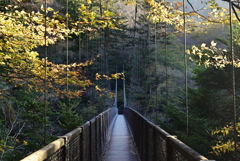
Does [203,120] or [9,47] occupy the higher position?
[9,47]

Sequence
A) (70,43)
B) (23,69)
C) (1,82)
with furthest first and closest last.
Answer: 1. (70,43)
2. (1,82)
3. (23,69)

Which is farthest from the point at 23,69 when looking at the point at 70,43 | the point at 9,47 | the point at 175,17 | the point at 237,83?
the point at 70,43

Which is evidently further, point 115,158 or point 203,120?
point 203,120

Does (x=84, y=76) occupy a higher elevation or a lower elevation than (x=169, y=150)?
higher

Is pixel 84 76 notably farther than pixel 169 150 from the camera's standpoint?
Yes

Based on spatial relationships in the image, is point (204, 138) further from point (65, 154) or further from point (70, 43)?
point (70, 43)

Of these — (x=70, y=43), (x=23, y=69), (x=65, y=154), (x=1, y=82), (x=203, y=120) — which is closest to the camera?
(x=65, y=154)

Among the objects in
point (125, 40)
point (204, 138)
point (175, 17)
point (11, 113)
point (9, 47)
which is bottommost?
point (204, 138)

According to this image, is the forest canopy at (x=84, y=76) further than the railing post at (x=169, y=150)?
Yes

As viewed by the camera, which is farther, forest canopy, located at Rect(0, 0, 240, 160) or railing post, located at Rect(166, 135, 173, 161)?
forest canopy, located at Rect(0, 0, 240, 160)

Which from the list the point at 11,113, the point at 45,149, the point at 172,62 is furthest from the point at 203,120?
the point at 172,62

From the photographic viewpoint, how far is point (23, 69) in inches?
208

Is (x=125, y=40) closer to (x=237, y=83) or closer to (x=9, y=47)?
(x=237, y=83)

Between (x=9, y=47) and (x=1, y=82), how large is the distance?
339 cm
